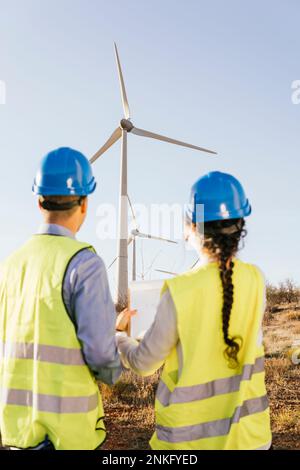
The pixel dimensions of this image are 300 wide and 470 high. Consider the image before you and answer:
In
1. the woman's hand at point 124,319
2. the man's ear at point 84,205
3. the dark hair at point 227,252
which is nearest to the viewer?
the dark hair at point 227,252

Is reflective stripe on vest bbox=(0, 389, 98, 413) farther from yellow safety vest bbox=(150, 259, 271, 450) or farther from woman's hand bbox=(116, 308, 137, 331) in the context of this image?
woman's hand bbox=(116, 308, 137, 331)

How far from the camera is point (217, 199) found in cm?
344

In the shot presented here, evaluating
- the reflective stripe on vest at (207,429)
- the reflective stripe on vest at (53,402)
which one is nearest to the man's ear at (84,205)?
the reflective stripe on vest at (53,402)

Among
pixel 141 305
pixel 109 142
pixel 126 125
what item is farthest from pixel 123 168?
pixel 141 305

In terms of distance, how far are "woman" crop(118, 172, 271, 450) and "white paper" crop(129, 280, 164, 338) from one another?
489 mm

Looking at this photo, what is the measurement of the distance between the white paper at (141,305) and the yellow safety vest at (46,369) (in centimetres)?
67

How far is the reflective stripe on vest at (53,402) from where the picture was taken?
312 cm

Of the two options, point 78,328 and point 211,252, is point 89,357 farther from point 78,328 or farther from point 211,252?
point 211,252

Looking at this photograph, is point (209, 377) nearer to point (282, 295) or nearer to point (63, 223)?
point (63, 223)

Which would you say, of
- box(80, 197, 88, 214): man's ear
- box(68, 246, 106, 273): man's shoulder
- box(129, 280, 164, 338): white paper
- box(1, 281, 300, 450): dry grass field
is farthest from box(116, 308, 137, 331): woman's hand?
box(1, 281, 300, 450): dry grass field

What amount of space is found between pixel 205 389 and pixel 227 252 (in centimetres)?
81

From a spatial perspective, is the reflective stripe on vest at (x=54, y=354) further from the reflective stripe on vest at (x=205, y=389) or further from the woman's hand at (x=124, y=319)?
the woman's hand at (x=124, y=319)

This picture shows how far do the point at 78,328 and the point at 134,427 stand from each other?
301 inches
